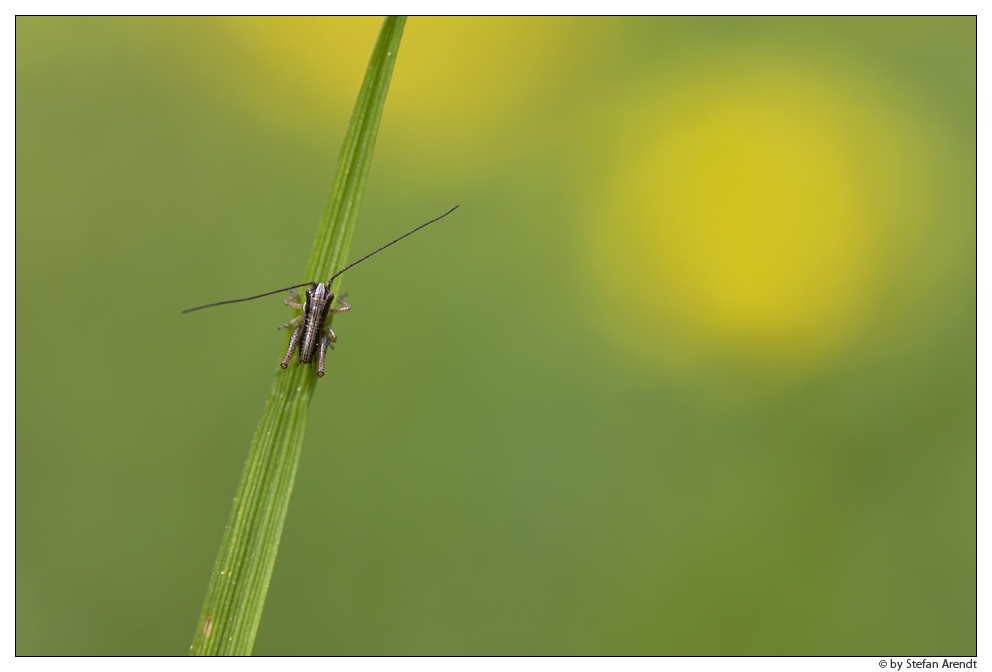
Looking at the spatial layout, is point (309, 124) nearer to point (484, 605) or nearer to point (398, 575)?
point (398, 575)

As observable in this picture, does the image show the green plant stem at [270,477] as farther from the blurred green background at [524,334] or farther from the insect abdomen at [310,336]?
the blurred green background at [524,334]

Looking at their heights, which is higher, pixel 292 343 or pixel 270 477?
pixel 292 343

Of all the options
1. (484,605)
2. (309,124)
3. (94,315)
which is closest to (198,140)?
(309,124)

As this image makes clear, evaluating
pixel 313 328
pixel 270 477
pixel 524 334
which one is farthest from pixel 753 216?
pixel 270 477

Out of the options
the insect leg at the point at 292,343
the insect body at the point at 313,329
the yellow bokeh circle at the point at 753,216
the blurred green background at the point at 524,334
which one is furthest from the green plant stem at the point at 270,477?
the yellow bokeh circle at the point at 753,216

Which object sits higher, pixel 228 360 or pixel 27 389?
pixel 228 360

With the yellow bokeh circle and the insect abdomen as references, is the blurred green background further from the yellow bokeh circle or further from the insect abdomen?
the insect abdomen

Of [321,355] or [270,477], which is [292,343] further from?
[270,477]
